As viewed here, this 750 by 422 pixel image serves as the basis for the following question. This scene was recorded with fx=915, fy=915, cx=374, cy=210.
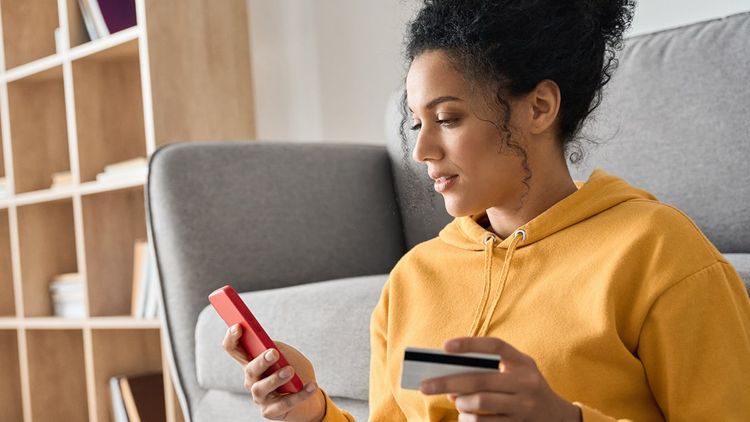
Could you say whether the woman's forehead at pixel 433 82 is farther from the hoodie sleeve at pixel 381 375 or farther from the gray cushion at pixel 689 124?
the gray cushion at pixel 689 124

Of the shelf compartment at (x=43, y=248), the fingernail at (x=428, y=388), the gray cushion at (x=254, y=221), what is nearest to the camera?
the fingernail at (x=428, y=388)

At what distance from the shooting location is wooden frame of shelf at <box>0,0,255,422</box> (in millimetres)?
2475

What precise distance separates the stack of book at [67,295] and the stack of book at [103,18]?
0.74 metres

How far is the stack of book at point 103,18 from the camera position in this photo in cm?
264

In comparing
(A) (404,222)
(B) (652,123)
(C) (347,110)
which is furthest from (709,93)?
(C) (347,110)

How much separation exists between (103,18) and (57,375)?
3.77ft

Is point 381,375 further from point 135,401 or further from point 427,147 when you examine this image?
point 135,401

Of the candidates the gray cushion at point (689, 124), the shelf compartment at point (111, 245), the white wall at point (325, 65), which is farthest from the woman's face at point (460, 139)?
the shelf compartment at point (111, 245)

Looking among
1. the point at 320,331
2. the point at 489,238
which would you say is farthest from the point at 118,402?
the point at 489,238

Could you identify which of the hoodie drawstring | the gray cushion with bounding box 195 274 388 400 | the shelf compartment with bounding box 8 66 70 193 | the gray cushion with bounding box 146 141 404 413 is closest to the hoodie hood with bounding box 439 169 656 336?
the hoodie drawstring

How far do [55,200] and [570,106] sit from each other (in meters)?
2.29

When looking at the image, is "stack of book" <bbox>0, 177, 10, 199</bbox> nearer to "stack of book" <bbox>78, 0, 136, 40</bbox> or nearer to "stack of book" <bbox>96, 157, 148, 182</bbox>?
"stack of book" <bbox>96, 157, 148, 182</bbox>

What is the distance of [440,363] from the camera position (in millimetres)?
654

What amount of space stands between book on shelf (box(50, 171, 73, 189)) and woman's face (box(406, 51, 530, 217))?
2.07 metres
